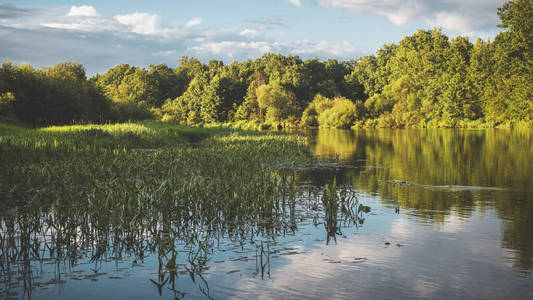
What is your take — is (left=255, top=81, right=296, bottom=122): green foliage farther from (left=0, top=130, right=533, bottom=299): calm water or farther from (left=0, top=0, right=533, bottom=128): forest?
(left=0, top=130, right=533, bottom=299): calm water

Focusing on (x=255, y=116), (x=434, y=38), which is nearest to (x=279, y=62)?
(x=255, y=116)

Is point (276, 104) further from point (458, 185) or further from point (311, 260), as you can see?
point (311, 260)

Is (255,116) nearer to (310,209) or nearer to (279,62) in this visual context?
(279,62)

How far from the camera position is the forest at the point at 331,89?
47750mm

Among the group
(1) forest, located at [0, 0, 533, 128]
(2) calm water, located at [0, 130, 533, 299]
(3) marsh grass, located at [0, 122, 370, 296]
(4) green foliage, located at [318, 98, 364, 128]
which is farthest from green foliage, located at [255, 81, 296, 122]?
(2) calm water, located at [0, 130, 533, 299]

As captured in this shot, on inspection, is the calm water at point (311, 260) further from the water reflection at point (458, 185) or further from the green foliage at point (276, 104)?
the green foliage at point (276, 104)

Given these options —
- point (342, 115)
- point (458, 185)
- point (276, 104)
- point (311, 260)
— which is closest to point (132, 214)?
point (311, 260)

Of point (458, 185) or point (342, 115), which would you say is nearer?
point (458, 185)

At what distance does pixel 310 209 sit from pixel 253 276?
497cm

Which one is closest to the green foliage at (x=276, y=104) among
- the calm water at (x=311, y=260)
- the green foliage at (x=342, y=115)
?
the green foliage at (x=342, y=115)

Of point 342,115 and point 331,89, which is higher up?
point 331,89

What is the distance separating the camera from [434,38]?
99.6m

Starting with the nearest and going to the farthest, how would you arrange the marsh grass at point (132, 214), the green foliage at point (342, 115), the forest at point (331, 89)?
the marsh grass at point (132, 214)
the forest at point (331, 89)
the green foliage at point (342, 115)

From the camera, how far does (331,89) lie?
114 meters
